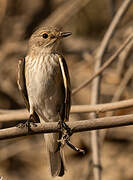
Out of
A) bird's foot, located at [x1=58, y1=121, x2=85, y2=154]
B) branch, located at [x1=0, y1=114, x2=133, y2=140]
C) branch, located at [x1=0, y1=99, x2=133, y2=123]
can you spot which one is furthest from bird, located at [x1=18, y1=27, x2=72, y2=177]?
branch, located at [x1=0, y1=114, x2=133, y2=140]

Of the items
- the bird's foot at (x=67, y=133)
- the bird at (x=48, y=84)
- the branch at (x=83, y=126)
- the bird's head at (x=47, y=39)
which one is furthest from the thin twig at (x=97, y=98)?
the branch at (x=83, y=126)

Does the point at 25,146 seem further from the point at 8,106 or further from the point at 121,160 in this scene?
the point at 121,160

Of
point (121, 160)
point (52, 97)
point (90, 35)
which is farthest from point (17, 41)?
point (52, 97)

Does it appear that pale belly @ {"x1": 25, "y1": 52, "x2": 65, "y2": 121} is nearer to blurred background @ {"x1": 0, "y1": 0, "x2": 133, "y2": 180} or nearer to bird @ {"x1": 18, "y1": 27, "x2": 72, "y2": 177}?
bird @ {"x1": 18, "y1": 27, "x2": 72, "y2": 177}

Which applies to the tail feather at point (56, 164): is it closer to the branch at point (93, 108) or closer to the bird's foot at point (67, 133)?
the branch at point (93, 108)

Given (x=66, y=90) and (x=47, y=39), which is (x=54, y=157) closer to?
(x=66, y=90)

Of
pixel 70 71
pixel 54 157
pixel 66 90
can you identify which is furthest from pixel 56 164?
pixel 70 71
